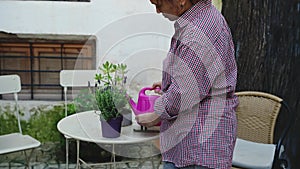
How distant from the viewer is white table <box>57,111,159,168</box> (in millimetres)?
1952

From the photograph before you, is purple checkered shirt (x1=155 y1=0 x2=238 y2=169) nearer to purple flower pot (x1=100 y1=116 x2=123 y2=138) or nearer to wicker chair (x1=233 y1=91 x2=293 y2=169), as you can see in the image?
purple flower pot (x1=100 y1=116 x2=123 y2=138)

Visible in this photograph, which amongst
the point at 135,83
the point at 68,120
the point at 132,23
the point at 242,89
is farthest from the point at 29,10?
the point at 242,89

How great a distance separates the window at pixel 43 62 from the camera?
11.3ft

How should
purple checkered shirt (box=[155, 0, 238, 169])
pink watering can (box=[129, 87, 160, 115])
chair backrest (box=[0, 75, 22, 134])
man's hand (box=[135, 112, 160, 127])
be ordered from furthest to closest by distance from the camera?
chair backrest (box=[0, 75, 22, 134]) < pink watering can (box=[129, 87, 160, 115]) < man's hand (box=[135, 112, 160, 127]) < purple checkered shirt (box=[155, 0, 238, 169])

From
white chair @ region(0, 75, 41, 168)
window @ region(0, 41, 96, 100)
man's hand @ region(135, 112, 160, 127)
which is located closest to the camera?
man's hand @ region(135, 112, 160, 127)

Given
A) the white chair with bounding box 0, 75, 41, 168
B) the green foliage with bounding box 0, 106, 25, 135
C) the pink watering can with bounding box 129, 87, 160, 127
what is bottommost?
the green foliage with bounding box 0, 106, 25, 135

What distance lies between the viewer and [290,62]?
270cm

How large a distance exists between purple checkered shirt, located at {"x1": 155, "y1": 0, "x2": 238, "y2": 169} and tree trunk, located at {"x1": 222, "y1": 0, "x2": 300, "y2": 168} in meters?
1.38

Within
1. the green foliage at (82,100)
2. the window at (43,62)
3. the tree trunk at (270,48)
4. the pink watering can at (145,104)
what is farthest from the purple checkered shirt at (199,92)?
the window at (43,62)

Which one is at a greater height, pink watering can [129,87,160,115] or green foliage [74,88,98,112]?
pink watering can [129,87,160,115]

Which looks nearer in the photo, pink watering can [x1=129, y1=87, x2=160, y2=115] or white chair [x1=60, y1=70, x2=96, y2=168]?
pink watering can [x1=129, y1=87, x2=160, y2=115]

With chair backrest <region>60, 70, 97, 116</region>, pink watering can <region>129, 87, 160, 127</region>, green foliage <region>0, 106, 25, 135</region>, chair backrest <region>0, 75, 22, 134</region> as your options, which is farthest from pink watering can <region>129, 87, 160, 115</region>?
green foliage <region>0, 106, 25, 135</region>

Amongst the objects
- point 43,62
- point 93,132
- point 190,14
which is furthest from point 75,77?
point 190,14

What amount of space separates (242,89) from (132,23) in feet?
3.90
